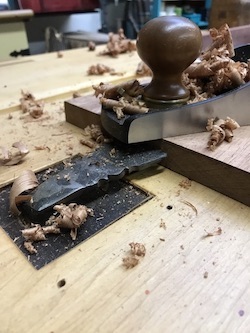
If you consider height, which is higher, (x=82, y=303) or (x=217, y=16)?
(x=217, y=16)

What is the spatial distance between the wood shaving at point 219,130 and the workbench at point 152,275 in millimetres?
83

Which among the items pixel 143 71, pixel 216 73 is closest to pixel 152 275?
pixel 216 73

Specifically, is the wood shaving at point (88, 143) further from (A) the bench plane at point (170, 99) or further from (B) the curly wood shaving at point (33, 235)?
(B) the curly wood shaving at point (33, 235)

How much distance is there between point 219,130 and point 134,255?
301 mm

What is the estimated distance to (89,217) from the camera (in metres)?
0.48

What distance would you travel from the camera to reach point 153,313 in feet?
1.15

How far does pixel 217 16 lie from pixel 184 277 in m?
1.25

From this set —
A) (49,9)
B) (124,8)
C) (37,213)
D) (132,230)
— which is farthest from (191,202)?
(124,8)

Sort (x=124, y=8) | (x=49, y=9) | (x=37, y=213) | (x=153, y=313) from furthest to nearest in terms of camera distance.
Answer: (x=124, y=8), (x=49, y=9), (x=37, y=213), (x=153, y=313)

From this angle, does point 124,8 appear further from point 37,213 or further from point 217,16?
point 37,213

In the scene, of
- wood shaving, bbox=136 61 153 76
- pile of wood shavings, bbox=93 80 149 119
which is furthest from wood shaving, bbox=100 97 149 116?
wood shaving, bbox=136 61 153 76

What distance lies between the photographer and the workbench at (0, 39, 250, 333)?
344 millimetres

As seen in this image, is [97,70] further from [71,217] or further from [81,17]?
[81,17]

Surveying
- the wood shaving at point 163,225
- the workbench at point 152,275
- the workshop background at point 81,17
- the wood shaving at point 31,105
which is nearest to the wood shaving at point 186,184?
the workbench at point 152,275
